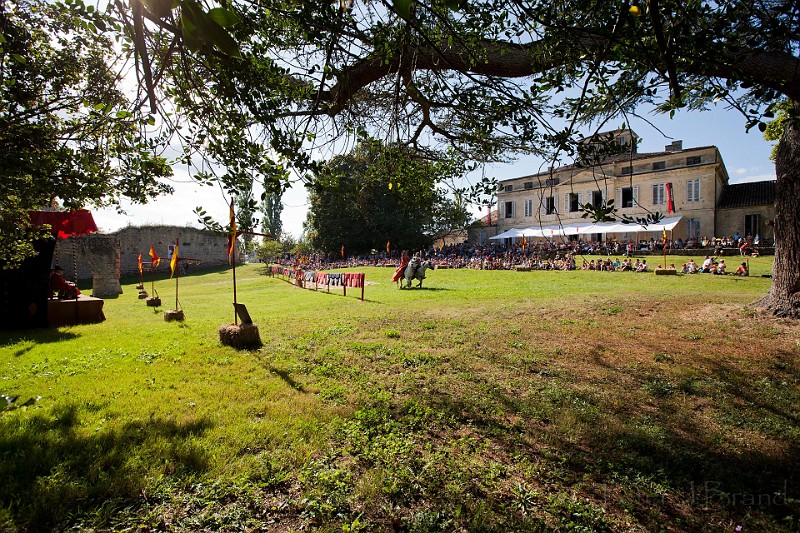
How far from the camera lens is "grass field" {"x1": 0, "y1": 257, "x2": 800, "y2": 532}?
2.72m

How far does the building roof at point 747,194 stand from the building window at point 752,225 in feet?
3.59

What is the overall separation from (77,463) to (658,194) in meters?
41.3

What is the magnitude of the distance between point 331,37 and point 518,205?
4080cm

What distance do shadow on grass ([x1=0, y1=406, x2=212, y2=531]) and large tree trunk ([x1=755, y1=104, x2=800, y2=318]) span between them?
1056 centimetres

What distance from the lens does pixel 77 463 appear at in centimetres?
307

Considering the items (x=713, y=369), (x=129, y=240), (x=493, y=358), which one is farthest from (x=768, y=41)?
(x=129, y=240)

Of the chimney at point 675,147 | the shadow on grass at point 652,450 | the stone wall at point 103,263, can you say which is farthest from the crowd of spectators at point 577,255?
the shadow on grass at point 652,450

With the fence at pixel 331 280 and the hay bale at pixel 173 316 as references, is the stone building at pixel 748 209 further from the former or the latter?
the hay bale at pixel 173 316

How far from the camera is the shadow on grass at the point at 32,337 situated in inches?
305

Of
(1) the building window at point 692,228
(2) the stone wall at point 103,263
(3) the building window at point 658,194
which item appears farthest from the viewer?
(3) the building window at point 658,194

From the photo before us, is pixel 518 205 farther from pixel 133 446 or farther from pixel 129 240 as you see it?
pixel 133 446

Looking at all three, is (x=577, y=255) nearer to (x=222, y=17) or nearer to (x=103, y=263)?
(x=103, y=263)

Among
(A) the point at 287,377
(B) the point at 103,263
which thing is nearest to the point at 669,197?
(A) the point at 287,377

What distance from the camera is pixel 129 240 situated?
3600 centimetres
